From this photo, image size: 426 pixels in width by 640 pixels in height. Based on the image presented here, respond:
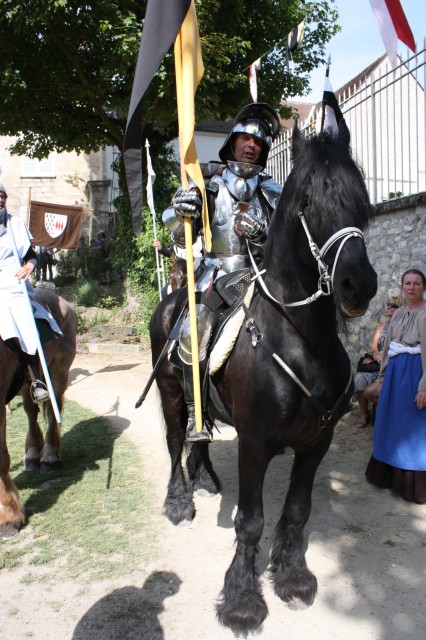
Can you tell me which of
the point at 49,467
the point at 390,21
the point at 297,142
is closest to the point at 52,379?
the point at 49,467

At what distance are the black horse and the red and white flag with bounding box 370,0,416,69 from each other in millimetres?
735

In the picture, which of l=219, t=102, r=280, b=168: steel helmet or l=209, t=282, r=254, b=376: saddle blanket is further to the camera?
l=219, t=102, r=280, b=168: steel helmet

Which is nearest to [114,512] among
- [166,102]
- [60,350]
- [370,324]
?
[60,350]

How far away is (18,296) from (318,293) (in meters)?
2.70

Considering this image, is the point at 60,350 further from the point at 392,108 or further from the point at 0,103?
the point at 0,103

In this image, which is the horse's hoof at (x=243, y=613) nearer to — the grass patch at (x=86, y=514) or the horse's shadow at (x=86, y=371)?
the grass patch at (x=86, y=514)

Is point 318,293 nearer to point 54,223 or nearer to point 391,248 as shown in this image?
point 391,248

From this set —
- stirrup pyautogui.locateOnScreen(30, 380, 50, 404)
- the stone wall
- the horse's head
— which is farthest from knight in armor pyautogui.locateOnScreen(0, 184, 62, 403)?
the stone wall

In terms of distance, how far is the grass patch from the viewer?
3451mm

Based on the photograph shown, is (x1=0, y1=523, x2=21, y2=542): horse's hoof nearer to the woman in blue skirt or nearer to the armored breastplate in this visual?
the armored breastplate

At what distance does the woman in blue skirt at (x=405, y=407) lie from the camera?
168 inches

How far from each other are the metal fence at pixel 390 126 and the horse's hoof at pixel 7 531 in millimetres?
5147

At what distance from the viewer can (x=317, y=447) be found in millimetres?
3039

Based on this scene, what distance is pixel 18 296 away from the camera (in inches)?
164
